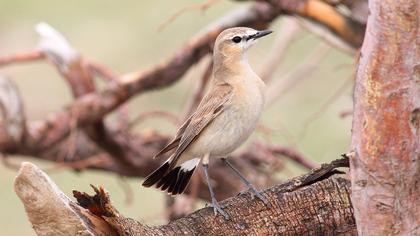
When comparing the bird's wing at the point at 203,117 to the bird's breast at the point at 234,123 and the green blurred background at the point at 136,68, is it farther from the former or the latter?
the green blurred background at the point at 136,68

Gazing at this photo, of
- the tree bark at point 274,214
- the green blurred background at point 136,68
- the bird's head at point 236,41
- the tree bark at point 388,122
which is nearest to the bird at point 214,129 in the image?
the bird's head at point 236,41

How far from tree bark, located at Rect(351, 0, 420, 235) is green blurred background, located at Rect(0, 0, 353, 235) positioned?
457 centimetres

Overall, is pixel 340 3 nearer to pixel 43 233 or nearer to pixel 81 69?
pixel 81 69

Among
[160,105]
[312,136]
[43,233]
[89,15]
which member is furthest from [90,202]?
[89,15]

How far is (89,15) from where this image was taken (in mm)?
10273

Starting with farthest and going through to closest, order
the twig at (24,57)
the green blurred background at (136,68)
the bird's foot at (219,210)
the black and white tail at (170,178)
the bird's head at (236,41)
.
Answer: the green blurred background at (136,68), the twig at (24,57), the bird's head at (236,41), the black and white tail at (170,178), the bird's foot at (219,210)

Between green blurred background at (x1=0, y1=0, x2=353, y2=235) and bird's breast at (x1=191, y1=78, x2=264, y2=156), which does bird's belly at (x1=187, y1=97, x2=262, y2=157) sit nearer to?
bird's breast at (x1=191, y1=78, x2=264, y2=156)

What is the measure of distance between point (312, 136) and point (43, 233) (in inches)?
213

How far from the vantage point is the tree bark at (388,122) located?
265cm

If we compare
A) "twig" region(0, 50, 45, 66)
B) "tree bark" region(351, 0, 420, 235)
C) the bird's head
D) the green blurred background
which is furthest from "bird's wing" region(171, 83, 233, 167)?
the green blurred background

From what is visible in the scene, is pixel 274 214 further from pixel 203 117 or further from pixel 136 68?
pixel 136 68

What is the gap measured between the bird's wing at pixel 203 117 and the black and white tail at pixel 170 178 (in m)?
0.04

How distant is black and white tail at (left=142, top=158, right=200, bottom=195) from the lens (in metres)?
3.80

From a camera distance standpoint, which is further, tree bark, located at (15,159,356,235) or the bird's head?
the bird's head
